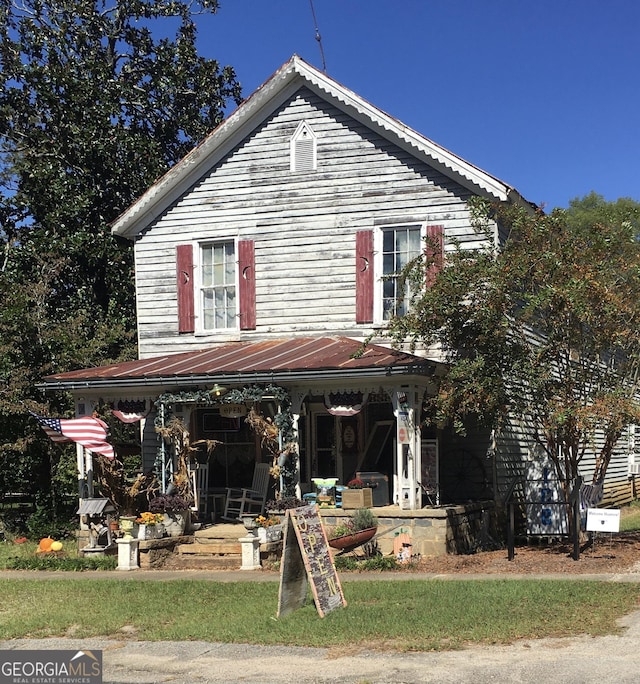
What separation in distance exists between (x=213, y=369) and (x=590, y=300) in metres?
6.35

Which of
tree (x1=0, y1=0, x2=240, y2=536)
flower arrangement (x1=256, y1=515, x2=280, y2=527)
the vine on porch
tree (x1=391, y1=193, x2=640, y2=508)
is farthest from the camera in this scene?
tree (x1=0, y1=0, x2=240, y2=536)

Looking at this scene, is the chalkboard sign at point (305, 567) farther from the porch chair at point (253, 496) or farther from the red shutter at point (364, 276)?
the red shutter at point (364, 276)

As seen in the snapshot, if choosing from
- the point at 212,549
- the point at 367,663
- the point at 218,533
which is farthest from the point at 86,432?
the point at 367,663

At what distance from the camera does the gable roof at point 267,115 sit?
16.8 metres

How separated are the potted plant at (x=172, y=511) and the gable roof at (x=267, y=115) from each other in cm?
649

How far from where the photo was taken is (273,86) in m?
17.9

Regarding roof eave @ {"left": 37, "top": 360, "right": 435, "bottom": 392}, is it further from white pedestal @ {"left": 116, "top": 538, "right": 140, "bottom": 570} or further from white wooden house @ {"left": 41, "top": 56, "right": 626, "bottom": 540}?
white pedestal @ {"left": 116, "top": 538, "right": 140, "bottom": 570}

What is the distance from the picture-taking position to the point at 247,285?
18328mm

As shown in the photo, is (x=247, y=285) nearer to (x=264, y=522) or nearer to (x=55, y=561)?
(x=264, y=522)

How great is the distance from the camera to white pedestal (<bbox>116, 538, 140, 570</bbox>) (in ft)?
47.2

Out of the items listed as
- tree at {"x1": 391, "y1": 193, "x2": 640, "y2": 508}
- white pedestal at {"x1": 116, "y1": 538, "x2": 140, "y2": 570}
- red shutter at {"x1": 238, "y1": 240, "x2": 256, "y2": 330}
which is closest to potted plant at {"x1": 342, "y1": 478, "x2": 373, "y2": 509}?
tree at {"x1": 391, "y1": 193, "x2": 640, "y2": 508}

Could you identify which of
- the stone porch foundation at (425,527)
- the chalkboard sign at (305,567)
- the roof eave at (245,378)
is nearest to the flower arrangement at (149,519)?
the roof eave at (245,378)

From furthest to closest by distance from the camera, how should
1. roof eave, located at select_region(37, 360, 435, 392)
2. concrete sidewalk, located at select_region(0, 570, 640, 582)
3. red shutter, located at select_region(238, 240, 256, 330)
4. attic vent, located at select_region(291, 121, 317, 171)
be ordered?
1. red shutter, located at select_region(238, 240, 256, 330)
2. attic vent, located at select_region(291, 121, 317, 171)
3. roof eave, located at select_region(37, 360, 435, 392)
4. concrete sidewalk, located at select_region(0, 570, 640, 582)

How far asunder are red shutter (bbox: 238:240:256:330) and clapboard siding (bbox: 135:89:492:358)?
11cm
